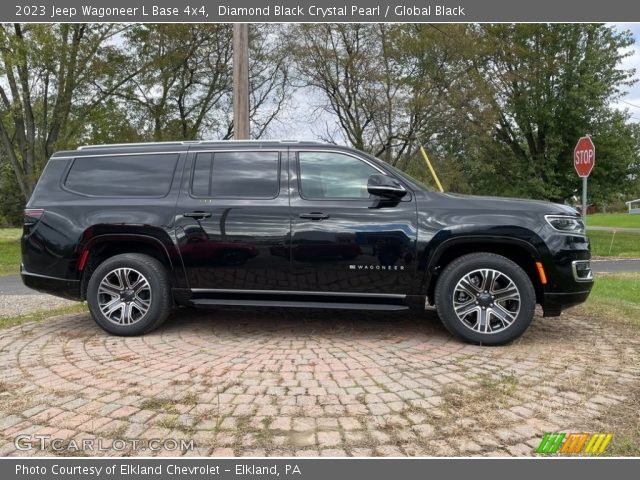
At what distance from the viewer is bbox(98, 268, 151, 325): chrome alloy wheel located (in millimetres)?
4398

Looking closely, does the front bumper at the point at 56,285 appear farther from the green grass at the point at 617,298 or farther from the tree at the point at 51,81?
the tree at the point at 51,81

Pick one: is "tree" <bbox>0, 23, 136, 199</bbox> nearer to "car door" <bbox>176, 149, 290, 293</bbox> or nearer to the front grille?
"car door" <bbox>176, 149, 290, 293</bbox>

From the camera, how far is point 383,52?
1543cm

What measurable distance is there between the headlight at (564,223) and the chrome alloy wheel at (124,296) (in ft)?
12.5

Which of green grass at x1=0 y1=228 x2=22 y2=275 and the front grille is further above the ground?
the front grille

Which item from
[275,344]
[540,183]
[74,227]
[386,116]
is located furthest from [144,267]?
[540,183]

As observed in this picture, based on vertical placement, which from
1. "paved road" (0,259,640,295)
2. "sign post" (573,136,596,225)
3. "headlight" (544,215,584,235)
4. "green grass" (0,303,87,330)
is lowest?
"paved road" (0,259,640,295)

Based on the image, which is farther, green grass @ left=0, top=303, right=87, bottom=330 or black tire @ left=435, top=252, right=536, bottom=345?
green grass @ left=0, top=303, right=87, bottom=330

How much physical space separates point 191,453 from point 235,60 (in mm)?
6734

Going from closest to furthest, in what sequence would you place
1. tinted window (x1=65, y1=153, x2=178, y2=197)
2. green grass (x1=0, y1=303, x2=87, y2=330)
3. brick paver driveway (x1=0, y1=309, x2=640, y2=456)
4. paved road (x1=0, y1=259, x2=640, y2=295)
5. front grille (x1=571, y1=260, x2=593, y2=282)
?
brick paver driveway (x1=0, y1=309, x2=640, y2=456)
front grille (x1=571, y1=260, x2=593, y2=282)
tinted window (x1=65, y1=153, x2=178, y2=197)
green grass (x1=0, y1=303, x2=87, y2=330)
paved road (x1=0, y1=259, x2=640, y2=295)

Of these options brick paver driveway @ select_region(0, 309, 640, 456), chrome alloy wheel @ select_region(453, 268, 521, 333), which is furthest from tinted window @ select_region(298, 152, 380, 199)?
brick paver driveway @ select_region(0, 309, 640, 456)

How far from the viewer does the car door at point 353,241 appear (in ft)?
13.3

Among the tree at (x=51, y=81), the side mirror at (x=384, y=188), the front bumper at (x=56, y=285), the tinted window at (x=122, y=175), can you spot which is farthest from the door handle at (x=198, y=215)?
the tree at (x=51, y=81)

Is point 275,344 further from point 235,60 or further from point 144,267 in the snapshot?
point 235,60
